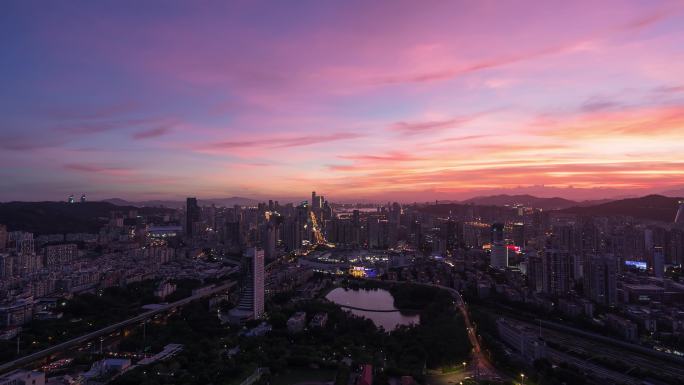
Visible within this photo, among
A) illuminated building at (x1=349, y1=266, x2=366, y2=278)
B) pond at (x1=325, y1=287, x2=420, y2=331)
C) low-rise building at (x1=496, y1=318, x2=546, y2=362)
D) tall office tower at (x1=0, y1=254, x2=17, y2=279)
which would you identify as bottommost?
pond at (x1=325, y1=287, x2=420, y2=331)

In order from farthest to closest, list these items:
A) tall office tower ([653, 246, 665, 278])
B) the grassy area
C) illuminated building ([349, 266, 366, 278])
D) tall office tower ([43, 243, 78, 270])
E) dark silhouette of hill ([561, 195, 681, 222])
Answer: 1. dark silhouette of hill ([561, 195, 681, 222])
2. tall office tower ([43, 243, 78, 270])
3. illuminated building ([349, 266, 366, 278])
4. tall office tower ([653, 246, 665, 278])
5. the grassy area

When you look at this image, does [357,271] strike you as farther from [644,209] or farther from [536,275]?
[644,209]

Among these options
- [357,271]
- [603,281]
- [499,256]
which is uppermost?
[603,281]

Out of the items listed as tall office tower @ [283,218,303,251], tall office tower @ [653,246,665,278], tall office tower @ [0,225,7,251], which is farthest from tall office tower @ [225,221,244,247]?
tall office tower @ [653,246,665,278]

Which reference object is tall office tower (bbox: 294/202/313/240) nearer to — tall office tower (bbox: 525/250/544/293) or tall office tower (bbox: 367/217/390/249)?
tall office tower (bbox: 367/217/390/249)

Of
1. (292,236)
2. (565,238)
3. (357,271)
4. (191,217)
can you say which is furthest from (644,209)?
(191,217)

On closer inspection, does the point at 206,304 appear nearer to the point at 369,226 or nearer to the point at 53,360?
the point at 53,360
